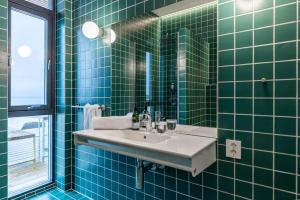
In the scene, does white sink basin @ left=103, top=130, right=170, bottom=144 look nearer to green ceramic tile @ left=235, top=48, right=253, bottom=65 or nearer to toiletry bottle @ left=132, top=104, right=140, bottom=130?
toiletry bottle @ left=132, top=104, right=140, bottom=130

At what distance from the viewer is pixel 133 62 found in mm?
1894

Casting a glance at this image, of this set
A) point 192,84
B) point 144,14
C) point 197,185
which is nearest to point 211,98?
point 192,84

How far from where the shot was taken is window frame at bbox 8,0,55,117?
2.02 metres

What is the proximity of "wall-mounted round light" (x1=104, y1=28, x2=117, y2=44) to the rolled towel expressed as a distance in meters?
0.80

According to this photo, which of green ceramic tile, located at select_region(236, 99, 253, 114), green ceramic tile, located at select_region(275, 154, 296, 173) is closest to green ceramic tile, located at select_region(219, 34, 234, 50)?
green ceramic tile, located at select_region(236, 99, 253, 114)

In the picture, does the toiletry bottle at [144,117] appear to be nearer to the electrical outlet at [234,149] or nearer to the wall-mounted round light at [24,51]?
the electrical outlet at [234,149]

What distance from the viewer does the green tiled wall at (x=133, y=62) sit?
1.72 metres

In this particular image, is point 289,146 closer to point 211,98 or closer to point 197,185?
point 211,98

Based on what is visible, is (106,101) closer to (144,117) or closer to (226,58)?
(144,117)

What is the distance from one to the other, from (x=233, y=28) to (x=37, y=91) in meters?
2.14

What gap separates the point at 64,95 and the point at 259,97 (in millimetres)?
1988

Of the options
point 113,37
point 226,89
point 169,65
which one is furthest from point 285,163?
point 113,37

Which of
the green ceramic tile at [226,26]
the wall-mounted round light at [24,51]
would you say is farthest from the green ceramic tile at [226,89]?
the wall-mounted round light at [24,51]

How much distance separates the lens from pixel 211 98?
4.53ft
